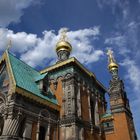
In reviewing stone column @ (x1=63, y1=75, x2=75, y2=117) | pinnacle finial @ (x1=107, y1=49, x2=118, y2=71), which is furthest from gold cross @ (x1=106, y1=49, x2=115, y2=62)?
stone column @ (x1=63, y1=75, x2=75, y2=117)

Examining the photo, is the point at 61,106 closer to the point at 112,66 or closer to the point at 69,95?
the point at 69,95

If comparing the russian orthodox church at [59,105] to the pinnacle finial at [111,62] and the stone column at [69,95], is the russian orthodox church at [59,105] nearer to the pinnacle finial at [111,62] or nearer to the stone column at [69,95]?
the stone column at [69,95]

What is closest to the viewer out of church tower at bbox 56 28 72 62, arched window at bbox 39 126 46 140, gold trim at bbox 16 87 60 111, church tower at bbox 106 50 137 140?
gold trim at bbox 16 87 60 111

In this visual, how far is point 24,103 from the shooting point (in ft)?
57.0

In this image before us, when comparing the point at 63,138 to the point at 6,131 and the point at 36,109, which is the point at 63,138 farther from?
the point at 6,131

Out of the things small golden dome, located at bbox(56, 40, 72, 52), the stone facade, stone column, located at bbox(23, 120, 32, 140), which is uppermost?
small golden dome, located at bbox(56, 40, 72, 52)

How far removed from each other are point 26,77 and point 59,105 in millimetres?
4185

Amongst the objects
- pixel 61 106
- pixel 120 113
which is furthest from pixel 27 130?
pixel 120 113

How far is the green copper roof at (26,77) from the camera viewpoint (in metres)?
18.8

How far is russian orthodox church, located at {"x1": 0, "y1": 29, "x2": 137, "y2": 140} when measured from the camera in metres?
16.8

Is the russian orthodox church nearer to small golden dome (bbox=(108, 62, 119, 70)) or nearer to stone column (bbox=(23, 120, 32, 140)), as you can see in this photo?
stone column (bbox=(23, 120, 32, 140))

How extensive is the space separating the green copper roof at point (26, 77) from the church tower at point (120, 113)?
6.89 m

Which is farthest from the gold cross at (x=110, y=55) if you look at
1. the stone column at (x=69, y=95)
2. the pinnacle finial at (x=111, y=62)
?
the stone column at (x=69, y=95)

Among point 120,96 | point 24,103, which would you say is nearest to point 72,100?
point 24,103
